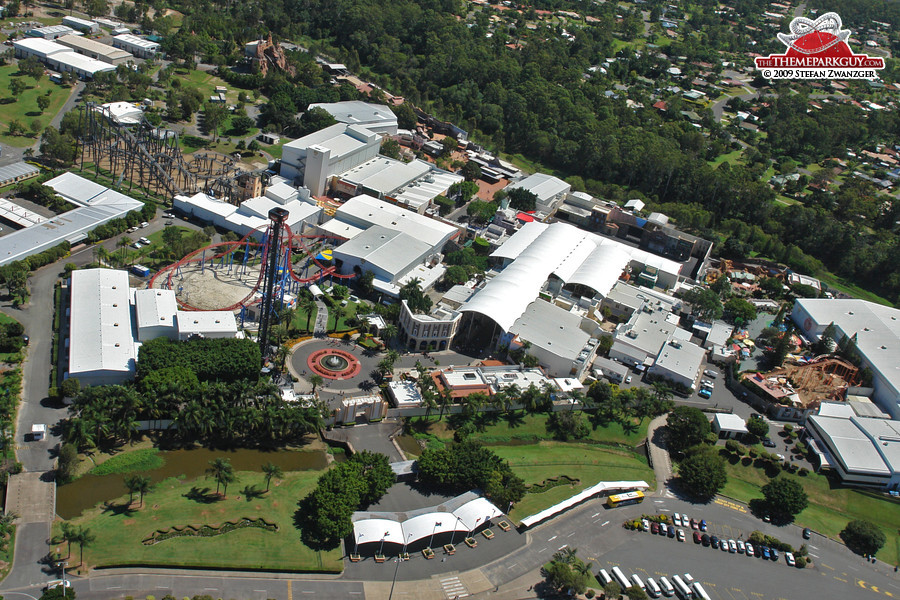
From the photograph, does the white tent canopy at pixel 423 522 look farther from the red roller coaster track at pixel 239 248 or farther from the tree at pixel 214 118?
the tree at pixel 214 118

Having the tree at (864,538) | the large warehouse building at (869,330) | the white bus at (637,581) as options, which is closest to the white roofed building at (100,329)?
the white bus at (637,581)

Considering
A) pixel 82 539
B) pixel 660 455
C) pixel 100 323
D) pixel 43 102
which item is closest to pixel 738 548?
pixel 660 455

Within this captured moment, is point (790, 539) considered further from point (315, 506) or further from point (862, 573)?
point (315, 506)

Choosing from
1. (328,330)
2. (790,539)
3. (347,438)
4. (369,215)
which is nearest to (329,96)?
(369,215)

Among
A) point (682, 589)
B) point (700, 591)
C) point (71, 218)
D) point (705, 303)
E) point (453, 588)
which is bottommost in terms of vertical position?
point (71, 218)

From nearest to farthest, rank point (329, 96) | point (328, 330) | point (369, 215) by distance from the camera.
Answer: point (328, 330) → point (369, 215) → point (329, 96)

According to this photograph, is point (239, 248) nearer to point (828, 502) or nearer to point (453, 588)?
point (453, 588)

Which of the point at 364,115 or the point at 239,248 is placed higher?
→ the point at 364,115
